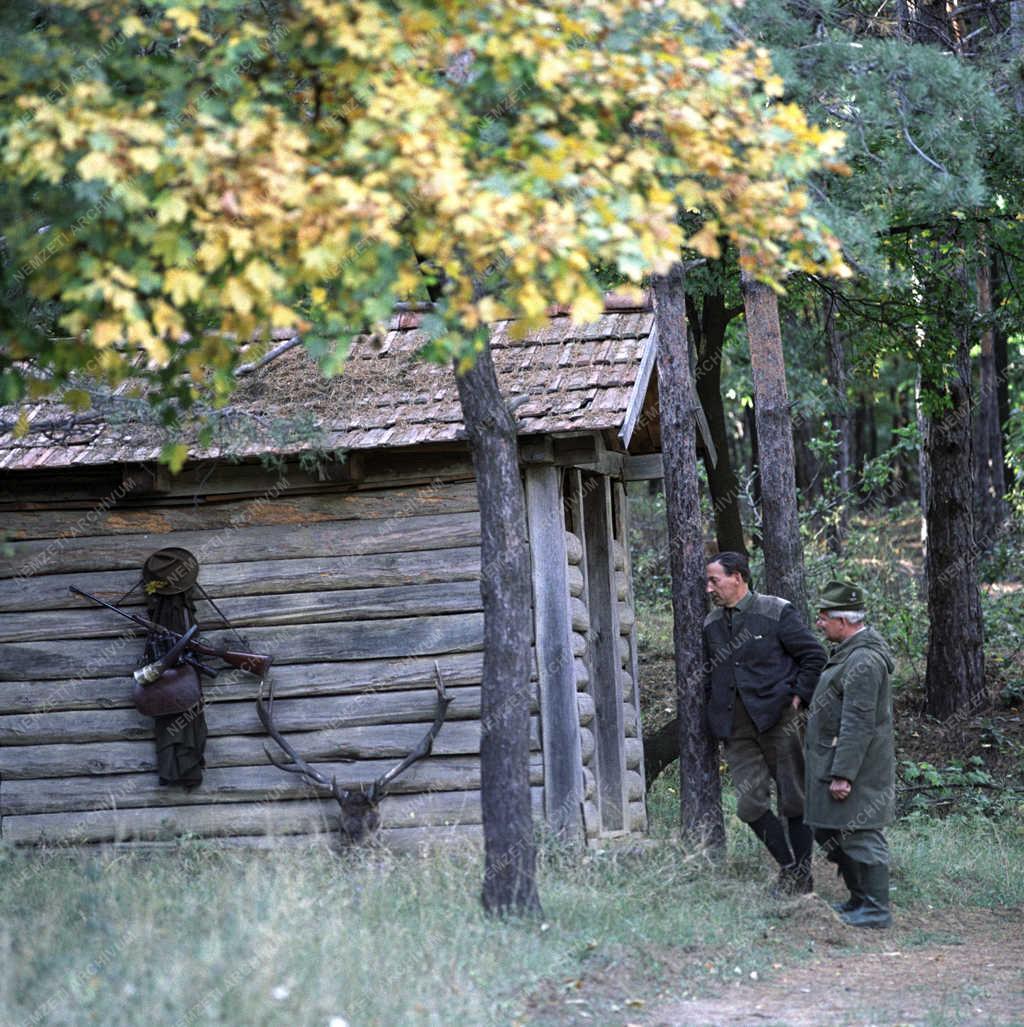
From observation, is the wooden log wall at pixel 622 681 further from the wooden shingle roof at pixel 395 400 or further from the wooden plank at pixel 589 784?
the wooden shingle roof at pixel 395 400

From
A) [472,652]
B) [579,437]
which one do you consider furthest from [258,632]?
[579,437]

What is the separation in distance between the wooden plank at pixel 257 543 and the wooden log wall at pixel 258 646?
11 millimetres

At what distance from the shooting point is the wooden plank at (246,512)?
911cm

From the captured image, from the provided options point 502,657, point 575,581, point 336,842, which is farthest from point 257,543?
point 502,657

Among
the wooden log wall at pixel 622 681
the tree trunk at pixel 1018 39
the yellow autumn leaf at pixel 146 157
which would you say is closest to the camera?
the yellow autumn leaf at pixel 146 157

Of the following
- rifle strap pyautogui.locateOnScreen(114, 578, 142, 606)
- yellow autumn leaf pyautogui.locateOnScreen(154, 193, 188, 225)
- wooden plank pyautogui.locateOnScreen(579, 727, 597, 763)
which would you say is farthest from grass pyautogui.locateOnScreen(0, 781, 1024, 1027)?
yellow autumn leaf pyautogui.locateOnScreen(154, 193, 188, 225)

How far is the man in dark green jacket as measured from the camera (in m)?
8.29

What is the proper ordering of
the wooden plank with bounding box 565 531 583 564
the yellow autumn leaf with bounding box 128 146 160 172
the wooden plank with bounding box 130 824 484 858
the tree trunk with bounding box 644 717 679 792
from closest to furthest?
the yellow autumn leaf with bounding box 128 146 160 172, the wooden plank with bounding box 130 824 484 858, the wooden plank with bounding box 565 531 583 564, the tree trunk with bounding box 644 717 679 792

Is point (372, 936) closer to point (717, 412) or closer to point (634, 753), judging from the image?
point (634, 753)

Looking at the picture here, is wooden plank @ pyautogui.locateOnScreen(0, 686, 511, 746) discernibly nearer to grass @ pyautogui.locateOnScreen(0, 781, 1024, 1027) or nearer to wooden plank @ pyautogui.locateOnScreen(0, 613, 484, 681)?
wooden plank @ pyautogui.locateOnScreen(0, 613, 484, 681)

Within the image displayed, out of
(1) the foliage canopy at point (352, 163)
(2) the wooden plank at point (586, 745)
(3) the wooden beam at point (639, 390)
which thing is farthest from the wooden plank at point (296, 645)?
(1) the foliage canopy at point (352, 163)

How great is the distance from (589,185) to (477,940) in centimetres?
353

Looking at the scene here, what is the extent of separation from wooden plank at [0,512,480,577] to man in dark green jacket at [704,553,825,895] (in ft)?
5.87

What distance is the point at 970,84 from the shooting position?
7961mm
